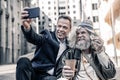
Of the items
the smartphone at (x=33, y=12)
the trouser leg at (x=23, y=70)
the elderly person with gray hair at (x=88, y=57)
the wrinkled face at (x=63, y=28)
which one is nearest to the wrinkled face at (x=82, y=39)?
the elderly person with gray hair at (x=88, y=57)

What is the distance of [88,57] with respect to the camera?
2.83 metres

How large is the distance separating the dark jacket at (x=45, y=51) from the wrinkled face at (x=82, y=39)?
1.16m

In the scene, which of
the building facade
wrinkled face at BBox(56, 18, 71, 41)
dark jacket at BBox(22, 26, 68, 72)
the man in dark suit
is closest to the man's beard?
wrinkled face at BBox(56, 18, 71, 41)

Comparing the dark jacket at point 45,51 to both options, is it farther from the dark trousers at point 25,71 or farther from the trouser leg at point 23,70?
the trouser leg at point 23,70

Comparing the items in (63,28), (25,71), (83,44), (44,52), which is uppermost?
(63,28)

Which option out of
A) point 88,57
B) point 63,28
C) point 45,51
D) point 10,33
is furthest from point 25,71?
point 10,33

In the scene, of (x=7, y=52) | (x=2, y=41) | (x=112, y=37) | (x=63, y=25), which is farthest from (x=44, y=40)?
(x=7, y=52)

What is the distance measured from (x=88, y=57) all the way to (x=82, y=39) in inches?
6.6

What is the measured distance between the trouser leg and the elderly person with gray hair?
36.9 inches

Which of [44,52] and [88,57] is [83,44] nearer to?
[88,57]

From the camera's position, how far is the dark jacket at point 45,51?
13.2 feet

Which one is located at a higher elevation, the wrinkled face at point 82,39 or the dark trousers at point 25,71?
the wrinkled face at point 82,39

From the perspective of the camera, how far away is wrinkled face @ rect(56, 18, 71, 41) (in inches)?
142

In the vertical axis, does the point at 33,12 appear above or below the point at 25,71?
above
